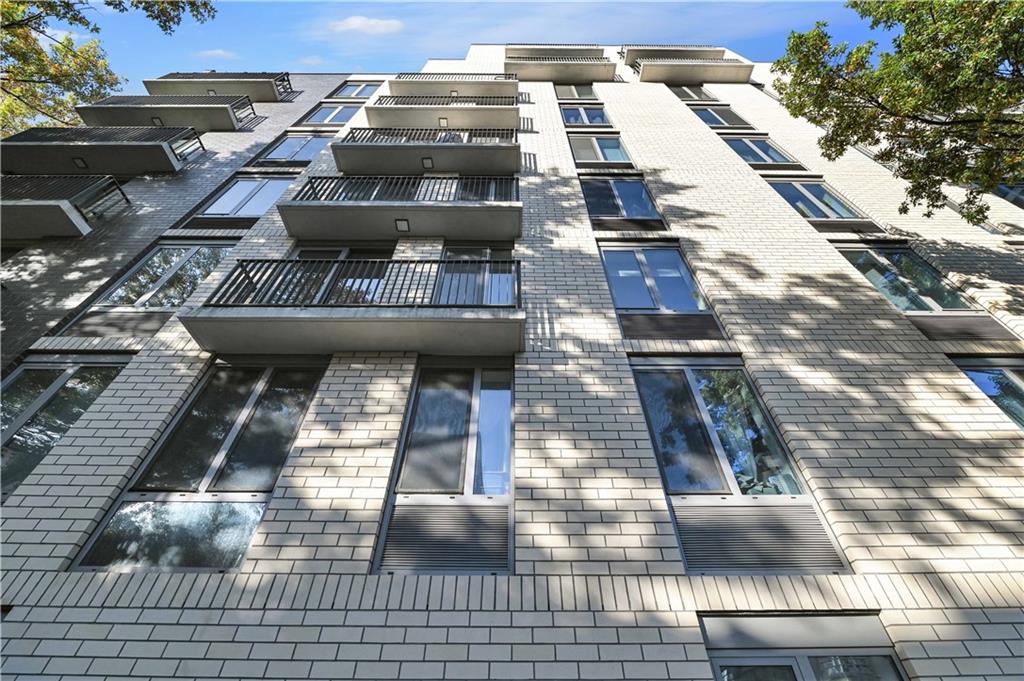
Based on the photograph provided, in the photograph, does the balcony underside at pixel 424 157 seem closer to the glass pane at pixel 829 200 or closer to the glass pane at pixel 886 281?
the glass pane at pixel 829 200

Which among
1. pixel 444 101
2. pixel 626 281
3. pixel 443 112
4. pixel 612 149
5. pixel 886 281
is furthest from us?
pixel 444 101

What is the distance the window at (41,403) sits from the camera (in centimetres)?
458

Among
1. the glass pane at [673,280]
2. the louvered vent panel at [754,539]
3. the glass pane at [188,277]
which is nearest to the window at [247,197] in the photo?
the glass pane at [188,277]

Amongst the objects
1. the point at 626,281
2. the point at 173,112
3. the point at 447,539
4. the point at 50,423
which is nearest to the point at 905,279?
the point at 626,281

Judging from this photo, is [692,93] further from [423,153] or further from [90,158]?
[90,158]

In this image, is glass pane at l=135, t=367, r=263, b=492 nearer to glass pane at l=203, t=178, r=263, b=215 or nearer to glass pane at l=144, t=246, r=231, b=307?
glass pane at l=144, t=246, r=231, b=307

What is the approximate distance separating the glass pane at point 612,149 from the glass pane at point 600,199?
1.56 meters

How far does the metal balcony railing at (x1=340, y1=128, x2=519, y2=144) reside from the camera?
9.35 meters

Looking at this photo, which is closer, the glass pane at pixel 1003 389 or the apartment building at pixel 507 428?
the apartment building at pixel 507 428

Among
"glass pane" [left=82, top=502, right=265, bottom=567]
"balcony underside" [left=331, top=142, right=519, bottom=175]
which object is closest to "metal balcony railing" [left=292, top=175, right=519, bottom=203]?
"balcony underside" [left=331, top=142, right=519, bottom=175]

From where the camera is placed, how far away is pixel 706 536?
13.1ft

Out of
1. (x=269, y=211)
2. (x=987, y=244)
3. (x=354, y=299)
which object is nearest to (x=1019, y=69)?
(x=987, y=244)

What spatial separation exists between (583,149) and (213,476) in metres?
11.2

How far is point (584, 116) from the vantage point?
43.9 feet
